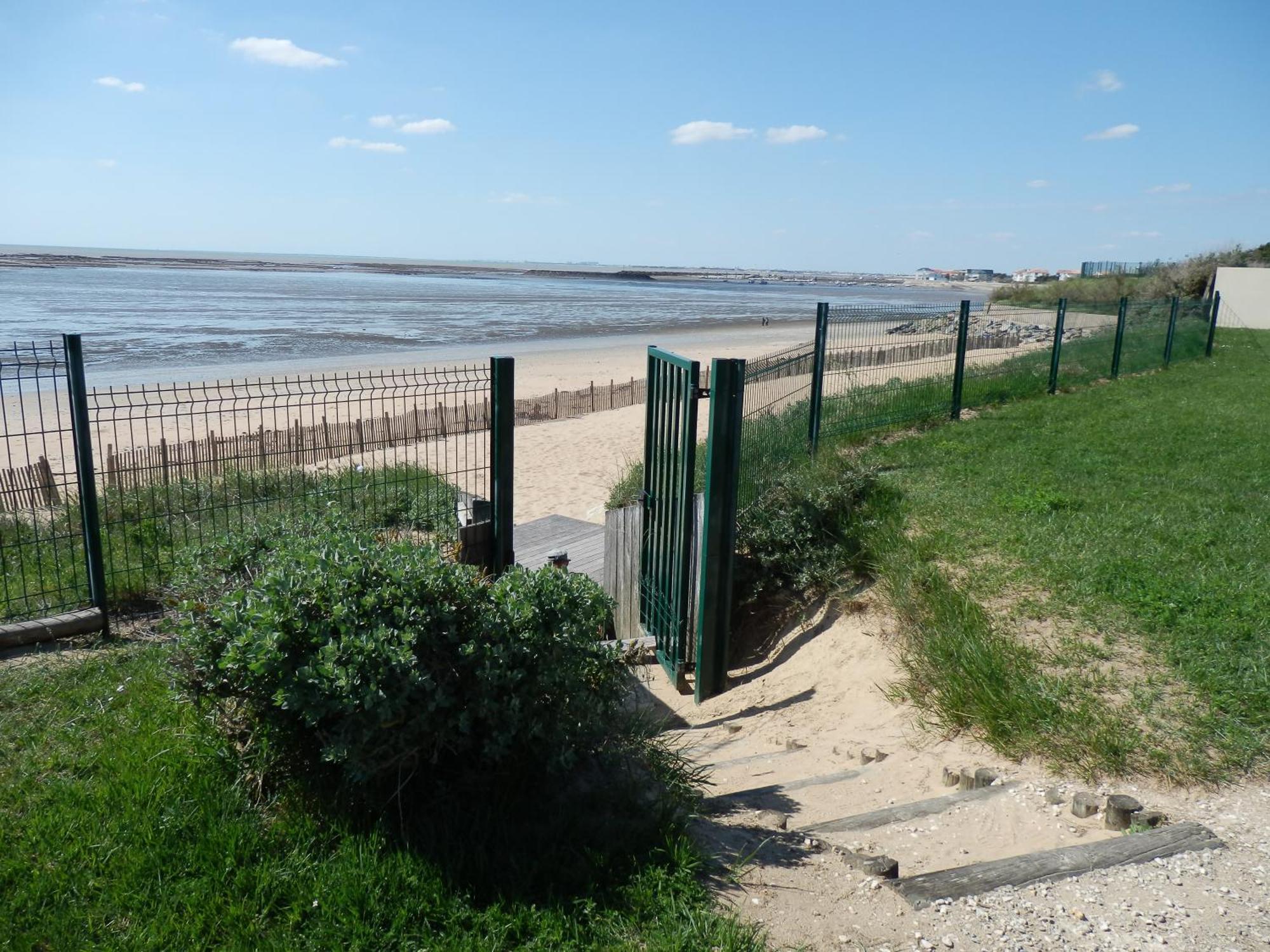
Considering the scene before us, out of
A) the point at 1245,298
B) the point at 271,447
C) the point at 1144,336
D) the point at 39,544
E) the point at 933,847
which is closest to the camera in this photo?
the point at 933,847

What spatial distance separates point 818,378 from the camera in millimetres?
10367

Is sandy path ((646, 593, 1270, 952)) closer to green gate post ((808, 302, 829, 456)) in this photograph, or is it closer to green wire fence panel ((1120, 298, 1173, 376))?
green gate post ((808, 302, 829, 456))

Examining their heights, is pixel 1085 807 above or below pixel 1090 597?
below

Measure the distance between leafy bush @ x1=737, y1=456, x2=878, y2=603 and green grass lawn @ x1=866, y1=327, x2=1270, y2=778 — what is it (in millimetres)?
326

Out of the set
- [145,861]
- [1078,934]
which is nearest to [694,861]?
[1078,934]

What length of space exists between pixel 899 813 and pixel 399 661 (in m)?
2.25

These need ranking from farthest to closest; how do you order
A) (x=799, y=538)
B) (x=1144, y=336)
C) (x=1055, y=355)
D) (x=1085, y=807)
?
(x=1144, y=336) → (x=1055, y=355) → (x=799, y=538) → (x=1085, y=807)

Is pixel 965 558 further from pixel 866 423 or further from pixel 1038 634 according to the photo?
pixel 866 423

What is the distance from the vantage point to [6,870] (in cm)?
317

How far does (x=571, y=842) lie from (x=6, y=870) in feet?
6.16

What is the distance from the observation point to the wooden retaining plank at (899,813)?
13.0 ft

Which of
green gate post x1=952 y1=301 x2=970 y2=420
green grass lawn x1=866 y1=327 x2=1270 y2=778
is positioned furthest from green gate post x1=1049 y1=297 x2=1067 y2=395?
green grass lawn x1=866 y1=327 x2=1270 y2=778

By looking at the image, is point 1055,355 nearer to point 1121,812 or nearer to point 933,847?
point 1121,812

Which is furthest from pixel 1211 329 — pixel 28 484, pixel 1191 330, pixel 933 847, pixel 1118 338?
pixel 28 484
